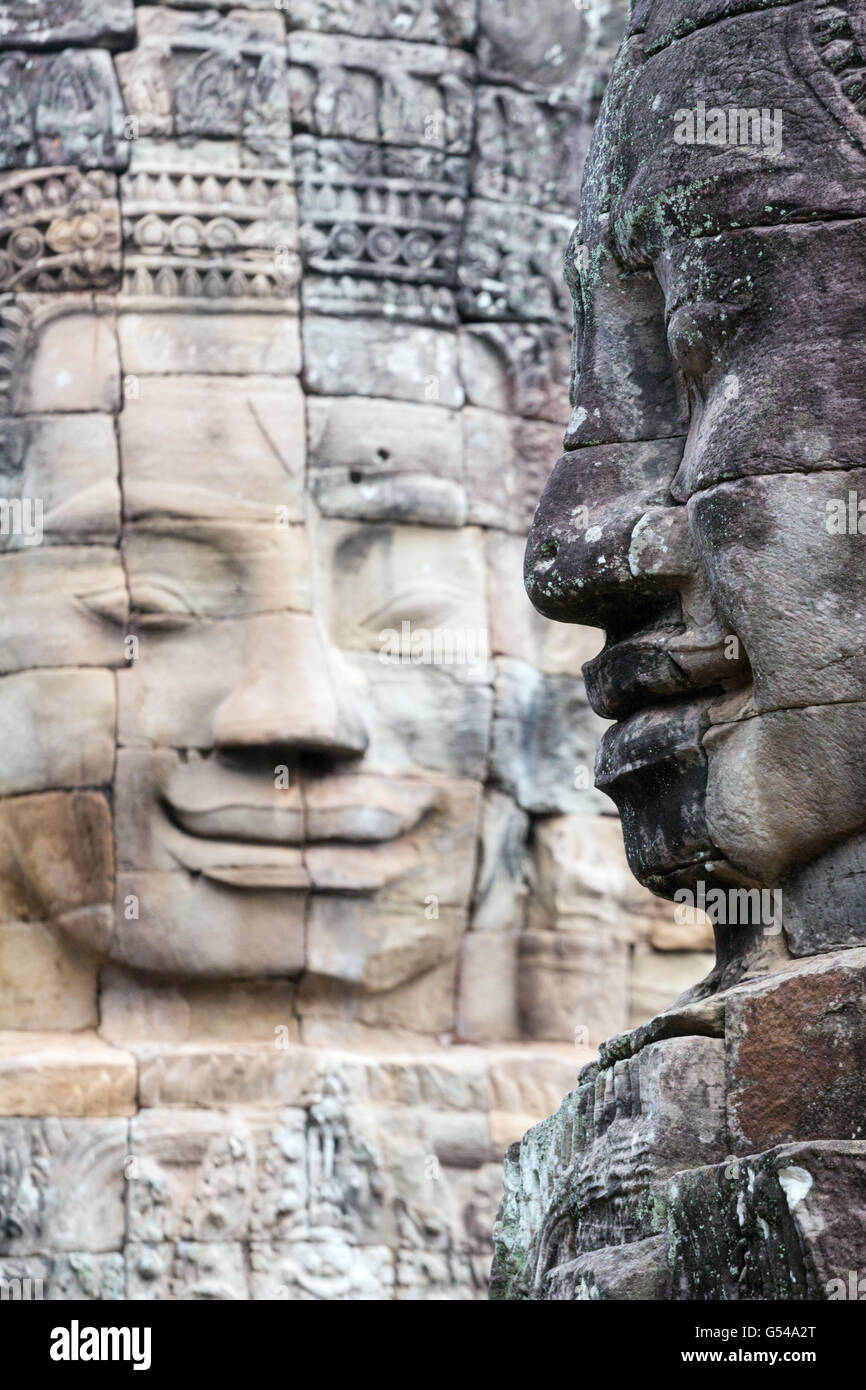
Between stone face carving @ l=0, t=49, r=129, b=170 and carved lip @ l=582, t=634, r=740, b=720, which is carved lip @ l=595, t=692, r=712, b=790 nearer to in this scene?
carved lip @ l=582, t=634, r=740, b=720

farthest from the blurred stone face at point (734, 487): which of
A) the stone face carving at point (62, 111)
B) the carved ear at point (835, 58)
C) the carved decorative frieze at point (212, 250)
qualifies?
the stone face carving at point (62, 111)

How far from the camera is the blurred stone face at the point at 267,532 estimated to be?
407 inches

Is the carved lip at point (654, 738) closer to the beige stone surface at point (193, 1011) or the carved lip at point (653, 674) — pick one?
the carved lip at point (653, 674)

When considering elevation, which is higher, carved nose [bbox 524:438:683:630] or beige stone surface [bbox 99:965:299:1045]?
beige stone surface [bbox 99:965:299:1045]

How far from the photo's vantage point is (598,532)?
4648 millimetres

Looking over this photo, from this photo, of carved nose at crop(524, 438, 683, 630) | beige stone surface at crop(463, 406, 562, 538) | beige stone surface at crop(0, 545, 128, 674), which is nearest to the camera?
carved nose at crop(524, 438, 683, 630)

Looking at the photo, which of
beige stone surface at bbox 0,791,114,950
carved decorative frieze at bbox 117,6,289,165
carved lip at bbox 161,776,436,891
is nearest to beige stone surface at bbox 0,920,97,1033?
beige stone surface at bbox 0,791,114,950

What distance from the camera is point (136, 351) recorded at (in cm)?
1054

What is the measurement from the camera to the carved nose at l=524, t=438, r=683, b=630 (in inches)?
181

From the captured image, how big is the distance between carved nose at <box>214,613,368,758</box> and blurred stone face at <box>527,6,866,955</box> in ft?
18.1

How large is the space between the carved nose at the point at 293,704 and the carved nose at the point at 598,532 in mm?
5467

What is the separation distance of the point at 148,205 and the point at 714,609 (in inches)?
256

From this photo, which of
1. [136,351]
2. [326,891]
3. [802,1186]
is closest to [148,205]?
[136,351]
